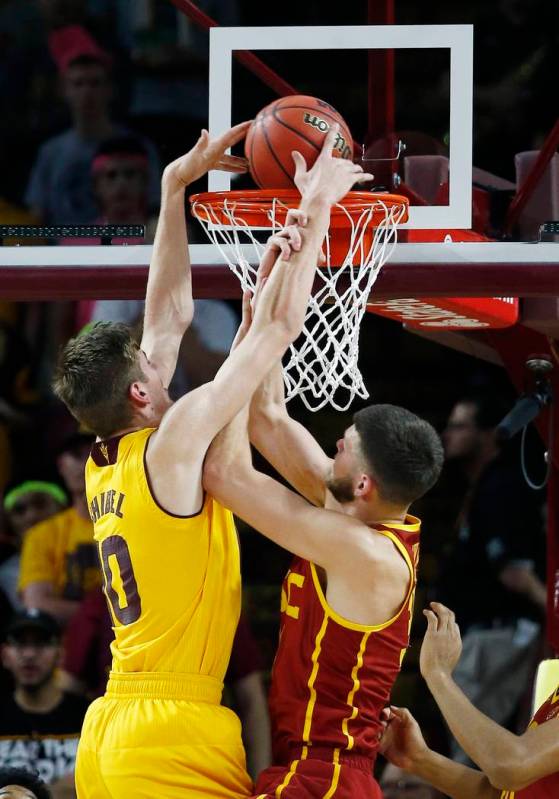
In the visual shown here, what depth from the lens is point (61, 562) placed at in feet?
21.5

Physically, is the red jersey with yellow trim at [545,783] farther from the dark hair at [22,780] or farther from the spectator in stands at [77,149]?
the spectator in stands at [77,149]

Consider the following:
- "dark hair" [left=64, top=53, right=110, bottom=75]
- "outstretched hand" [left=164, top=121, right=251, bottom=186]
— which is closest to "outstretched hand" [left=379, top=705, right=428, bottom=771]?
"outstretched hand" [left=164, top=121, right=251, bottom=186]

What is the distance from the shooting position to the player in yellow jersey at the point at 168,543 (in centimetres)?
334

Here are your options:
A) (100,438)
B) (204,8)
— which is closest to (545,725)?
(100,438)

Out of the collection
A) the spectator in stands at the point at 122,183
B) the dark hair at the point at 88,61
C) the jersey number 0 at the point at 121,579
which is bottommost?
the jersey number 0 at the point at 121,579

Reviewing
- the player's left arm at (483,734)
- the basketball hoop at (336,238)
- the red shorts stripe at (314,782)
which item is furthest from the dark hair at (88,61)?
the red shorts stripe at (314,782)

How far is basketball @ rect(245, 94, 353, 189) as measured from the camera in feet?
12.0

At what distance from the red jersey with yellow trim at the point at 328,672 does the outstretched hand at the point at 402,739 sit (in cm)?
35

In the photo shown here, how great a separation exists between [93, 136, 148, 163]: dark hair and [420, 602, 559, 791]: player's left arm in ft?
14.3

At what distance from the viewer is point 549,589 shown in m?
4.93

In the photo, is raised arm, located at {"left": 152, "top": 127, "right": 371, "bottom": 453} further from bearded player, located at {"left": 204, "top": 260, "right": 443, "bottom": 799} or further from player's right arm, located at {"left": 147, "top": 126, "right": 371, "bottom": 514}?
bearded player, located at {"left": 204, "top": 260, "right": 443, "bottom": 799}

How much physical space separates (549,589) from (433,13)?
4823 mm

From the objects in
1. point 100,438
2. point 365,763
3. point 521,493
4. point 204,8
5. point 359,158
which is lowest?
point 365,763

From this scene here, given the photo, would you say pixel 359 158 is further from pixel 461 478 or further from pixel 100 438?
pixel 461 478
